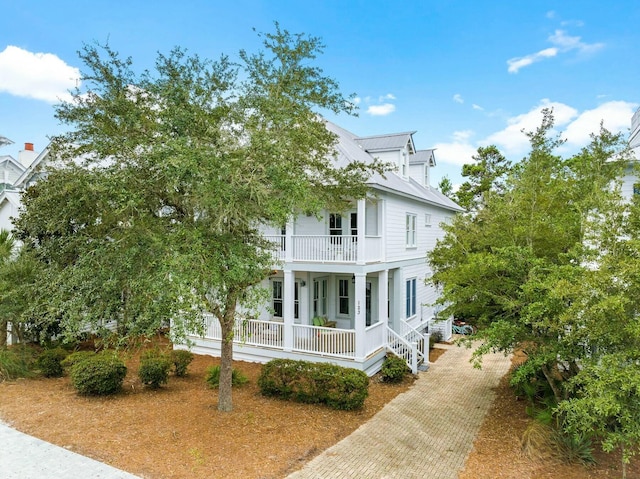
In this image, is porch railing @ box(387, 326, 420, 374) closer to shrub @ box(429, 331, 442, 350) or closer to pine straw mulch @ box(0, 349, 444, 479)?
pine straw mulch @ box(0, 349, 444, 479)

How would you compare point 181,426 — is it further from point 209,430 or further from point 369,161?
point 369,161

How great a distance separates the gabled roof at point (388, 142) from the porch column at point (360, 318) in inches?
297

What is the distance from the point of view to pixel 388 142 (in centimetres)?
1823

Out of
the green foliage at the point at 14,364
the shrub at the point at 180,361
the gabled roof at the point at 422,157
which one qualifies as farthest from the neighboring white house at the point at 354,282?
the green foliage at the point at 14,364

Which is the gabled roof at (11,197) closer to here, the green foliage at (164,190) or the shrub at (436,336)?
the green foliage at (164,190)

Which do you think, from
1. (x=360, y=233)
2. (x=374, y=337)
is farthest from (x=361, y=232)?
(x=374, y=337)

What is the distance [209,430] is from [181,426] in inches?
28.8

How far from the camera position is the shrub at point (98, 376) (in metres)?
10.4

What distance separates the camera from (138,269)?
768 centimetres

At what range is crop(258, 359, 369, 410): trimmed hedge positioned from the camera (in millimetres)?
10227

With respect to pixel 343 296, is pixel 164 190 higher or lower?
higher

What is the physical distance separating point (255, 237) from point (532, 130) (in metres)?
8.38

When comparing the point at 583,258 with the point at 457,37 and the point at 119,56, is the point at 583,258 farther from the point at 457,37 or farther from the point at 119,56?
the point at 457,37

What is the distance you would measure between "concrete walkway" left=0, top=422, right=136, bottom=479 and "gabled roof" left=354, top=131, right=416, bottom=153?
15567 millimetres
